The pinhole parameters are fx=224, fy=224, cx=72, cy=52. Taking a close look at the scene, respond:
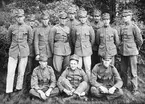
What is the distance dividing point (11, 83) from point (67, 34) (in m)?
1.88

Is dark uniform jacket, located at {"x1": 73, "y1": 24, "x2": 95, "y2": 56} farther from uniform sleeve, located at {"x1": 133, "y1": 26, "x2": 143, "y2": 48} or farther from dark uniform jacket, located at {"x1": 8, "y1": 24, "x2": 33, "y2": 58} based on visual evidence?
dark uniform jacket, located at {"x1": 8, "y1": 24, "x2": 33, "y2": 58}

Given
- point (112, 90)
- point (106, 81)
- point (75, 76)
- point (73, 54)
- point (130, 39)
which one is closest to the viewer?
point (112, 90)

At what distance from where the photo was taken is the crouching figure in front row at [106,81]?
5.19 metres

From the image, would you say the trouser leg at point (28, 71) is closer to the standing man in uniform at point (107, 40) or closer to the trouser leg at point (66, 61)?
the trouser leg at point (66, 61)

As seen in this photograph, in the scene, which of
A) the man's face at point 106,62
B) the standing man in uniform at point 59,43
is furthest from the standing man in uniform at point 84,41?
the man's face at point 106,62

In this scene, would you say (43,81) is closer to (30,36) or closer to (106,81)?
(30,36)

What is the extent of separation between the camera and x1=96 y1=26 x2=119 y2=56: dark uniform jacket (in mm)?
5621

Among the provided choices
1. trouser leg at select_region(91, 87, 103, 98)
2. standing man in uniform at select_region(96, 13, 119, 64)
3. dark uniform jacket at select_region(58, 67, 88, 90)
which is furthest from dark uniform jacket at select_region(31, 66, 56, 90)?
standing man in uniform at select_region(96, 13, 119, 64)

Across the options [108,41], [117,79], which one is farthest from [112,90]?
[108,41]

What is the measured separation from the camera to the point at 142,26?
7656 mm

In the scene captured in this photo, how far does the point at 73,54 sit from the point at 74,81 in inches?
28.7

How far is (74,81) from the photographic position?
213 inches

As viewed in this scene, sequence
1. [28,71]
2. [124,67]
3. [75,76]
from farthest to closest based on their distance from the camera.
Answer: [28,71], [124,67], [75,76]

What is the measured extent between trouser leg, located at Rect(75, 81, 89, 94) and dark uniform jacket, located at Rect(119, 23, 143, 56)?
4.21 feet
